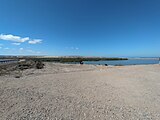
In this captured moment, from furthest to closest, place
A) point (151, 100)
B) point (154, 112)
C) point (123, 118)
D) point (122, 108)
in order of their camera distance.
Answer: point (151, 100), point (122, 108), point (154, 112), point (123, 118)

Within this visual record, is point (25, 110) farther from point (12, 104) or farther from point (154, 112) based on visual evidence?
point (154, 112)

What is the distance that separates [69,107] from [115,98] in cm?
333

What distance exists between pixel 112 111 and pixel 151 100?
3333 millimetres

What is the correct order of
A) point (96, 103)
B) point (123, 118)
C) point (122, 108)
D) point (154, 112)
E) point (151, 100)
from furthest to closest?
point (151, 100), point (96, 103), point (122, 108), point (154, 112), point (123, 118)

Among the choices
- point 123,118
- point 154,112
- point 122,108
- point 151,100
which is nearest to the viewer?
point 123,118

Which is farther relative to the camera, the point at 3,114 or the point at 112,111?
the point at 112,111

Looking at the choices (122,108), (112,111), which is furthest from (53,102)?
(122,108)

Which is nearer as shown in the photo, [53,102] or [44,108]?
[44,108]

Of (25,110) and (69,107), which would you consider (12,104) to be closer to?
(25,110)

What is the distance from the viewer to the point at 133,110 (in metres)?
7.15

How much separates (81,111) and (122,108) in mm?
2282

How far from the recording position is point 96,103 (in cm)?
810

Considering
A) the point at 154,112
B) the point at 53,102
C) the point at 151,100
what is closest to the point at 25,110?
the point at 53,102

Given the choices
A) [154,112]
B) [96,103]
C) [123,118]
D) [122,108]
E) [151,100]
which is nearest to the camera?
[123,118]
